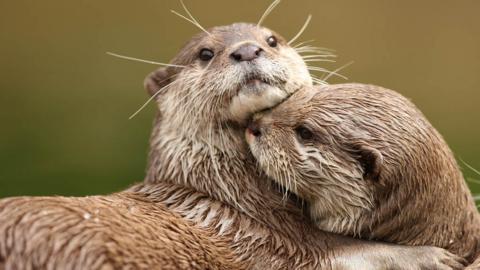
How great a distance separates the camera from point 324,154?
8.50ft

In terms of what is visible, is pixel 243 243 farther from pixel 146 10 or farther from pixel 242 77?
pixel 146 10

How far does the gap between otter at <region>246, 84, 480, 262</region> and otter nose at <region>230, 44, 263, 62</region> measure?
191mm

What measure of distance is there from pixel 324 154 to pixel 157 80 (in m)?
0.83

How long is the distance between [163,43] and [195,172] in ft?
5.13

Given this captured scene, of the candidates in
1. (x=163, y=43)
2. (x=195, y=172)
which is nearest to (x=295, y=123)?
(x=195, y=172)

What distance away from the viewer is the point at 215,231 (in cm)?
269

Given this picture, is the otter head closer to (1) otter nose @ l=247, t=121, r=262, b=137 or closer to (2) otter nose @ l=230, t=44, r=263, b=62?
(1) otter nose @ l=247, t=121, r=262, b=137

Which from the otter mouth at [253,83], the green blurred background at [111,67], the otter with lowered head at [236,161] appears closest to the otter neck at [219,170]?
the otter with lowered head at [236,161]

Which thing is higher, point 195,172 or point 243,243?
point 195,172

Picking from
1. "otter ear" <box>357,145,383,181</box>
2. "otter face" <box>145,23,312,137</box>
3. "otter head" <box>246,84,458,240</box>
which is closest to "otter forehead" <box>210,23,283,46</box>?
"otter face" <box>145,23,312,137</box>

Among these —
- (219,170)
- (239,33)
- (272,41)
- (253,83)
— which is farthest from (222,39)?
(219,170)

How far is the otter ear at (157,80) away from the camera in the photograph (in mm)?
3131

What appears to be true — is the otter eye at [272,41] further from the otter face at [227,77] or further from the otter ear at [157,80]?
the otter ear at [157,80]

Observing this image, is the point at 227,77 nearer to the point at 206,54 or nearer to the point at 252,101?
the point at 252,101
